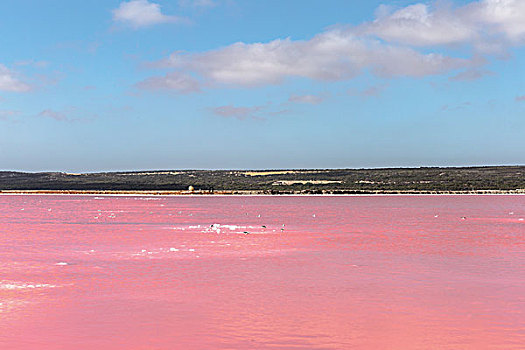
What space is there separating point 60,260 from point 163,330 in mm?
10348

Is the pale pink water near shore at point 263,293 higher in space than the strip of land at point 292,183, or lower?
lower

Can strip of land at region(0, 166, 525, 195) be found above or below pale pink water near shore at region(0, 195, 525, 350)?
above

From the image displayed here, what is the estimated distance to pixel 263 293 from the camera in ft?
48.2

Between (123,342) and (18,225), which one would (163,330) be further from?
(18,225)

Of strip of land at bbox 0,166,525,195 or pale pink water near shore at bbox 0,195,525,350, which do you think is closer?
pale pink water near shore at bbox 0,195,525,350

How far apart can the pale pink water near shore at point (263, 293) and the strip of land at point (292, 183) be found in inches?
3630

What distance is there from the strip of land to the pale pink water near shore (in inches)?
3630

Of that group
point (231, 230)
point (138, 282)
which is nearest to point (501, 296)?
point (138, 282)

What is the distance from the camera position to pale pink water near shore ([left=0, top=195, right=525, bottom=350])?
1086 centimetres

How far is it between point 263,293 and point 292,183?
133 metres

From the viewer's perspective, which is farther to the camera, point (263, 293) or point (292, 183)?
point (292, 183)

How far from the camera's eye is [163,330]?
37.3ft

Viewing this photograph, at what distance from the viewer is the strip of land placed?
12081 cm

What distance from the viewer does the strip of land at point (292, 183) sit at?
4756 inches
